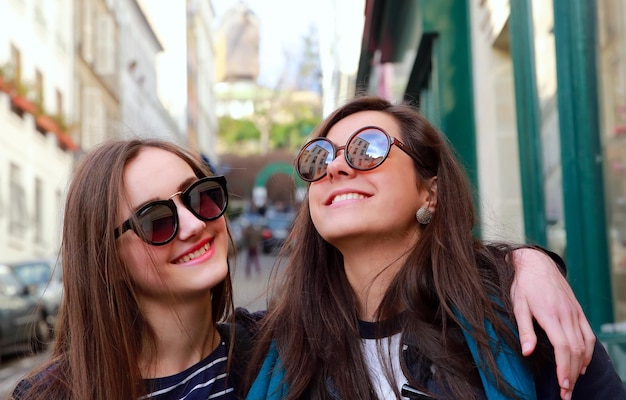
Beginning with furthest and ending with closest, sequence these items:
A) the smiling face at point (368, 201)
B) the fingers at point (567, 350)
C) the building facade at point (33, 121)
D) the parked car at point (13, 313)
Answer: the building facade at point (33, 121) → the parked car at point (13, 313) → the smiling face at point (368, 201) → the fingers at point (567, 350)

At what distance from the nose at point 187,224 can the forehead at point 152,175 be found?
78 millimetres

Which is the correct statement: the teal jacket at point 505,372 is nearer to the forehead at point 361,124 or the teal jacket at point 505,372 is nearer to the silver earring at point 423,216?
the silver earring at point 423,216

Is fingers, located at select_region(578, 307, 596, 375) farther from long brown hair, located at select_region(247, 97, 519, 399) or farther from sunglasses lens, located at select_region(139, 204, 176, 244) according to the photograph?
sunglasses lens, located at select_region(139, 204, 176, 244)

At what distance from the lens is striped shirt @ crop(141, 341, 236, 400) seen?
8.39ft

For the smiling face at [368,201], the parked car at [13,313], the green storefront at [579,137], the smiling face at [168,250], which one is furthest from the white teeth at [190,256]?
the parked car at [13,313]

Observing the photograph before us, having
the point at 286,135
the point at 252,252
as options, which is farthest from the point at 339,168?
the point at 286,135

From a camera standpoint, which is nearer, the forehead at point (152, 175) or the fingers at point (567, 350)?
the fingers at point (567, 350)

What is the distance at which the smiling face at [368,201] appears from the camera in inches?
95.4

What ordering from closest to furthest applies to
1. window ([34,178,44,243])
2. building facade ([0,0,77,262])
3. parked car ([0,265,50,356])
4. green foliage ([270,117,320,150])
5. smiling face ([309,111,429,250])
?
smiling face ([309,111,429,250]) < parked car ([0,265,50,356]) < building facade ([0,0,77,262]) < window ([34,178,44,243]) < green foliage ([270,117,320,150])

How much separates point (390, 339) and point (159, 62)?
51.9m

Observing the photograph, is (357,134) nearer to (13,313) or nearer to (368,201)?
(368,201)

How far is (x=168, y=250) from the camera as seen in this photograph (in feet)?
8.70

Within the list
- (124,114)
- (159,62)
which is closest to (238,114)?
(159,62)

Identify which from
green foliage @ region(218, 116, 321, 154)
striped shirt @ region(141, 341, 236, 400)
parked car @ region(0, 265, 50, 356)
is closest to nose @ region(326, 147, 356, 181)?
striped shirt @ region(141, 341, 236, 400)
